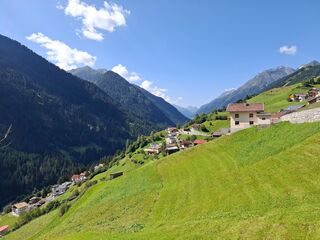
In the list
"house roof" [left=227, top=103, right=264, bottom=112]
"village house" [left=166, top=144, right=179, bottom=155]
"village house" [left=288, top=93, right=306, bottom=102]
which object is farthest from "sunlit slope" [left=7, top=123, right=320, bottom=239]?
"village house" [left=288, top=93, right=306, bottom=102]

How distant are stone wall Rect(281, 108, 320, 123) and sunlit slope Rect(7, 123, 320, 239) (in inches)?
53.6

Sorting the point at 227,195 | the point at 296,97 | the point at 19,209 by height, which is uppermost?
the point at 296,97

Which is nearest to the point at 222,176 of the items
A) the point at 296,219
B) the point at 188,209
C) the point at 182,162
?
the point at 188,209

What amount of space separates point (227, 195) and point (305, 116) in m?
18.2

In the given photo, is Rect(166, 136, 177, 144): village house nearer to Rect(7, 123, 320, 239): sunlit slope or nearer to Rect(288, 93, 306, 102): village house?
Rect(288, 93, 306, 102): village house

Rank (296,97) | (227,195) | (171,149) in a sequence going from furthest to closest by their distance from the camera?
(296,97) < (171,149) < (227,195)

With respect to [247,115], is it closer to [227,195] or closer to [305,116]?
[305,116]

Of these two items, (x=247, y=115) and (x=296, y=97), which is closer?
(x=247, y=115)

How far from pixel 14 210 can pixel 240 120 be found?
140741mm

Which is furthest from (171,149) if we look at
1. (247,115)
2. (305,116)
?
(305,116)

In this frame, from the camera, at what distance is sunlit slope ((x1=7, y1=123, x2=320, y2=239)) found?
22234 mm

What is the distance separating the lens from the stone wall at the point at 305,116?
42.9 meters

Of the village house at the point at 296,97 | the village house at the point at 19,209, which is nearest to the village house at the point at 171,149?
the village house at the point at 296,97

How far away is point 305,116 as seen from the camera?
44781 mm
